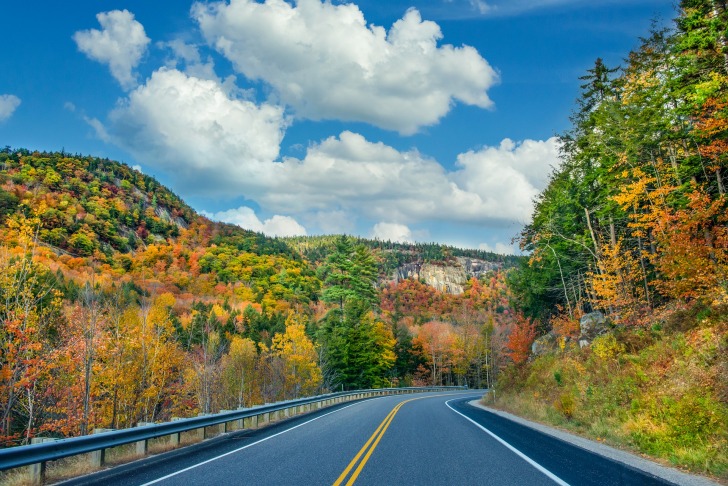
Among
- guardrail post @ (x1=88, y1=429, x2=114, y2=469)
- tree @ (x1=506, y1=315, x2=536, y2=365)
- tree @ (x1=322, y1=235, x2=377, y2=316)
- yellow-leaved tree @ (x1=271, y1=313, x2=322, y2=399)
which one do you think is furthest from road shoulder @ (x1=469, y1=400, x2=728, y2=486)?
tree @ (x1=322, y1=235, x2=377, y2=316)

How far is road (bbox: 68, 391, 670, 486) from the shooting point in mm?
7355

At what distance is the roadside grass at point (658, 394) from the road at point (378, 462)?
1.60 metres

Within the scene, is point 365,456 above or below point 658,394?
below

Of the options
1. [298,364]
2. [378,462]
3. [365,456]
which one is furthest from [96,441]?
[298,364]

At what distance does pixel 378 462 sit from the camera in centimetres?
880

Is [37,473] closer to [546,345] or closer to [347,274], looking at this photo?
[546,345]

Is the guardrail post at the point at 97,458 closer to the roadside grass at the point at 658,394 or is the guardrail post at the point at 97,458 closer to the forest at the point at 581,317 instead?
the forest at the point at 581,317

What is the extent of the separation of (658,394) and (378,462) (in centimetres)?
803

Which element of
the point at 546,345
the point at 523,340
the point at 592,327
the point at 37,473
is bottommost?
the point at 37,473

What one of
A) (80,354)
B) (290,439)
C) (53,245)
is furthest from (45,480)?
(53,245)

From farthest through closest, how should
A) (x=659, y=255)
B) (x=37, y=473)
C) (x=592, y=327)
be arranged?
(x=592, y=327)
(x=659, y=255)
(x=37, y=473)

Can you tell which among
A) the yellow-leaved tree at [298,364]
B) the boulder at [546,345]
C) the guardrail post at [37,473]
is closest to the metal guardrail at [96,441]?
the guardrail post at [37,473]

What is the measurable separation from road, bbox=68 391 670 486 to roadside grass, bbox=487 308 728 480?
1.60 m

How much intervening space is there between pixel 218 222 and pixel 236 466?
185 m
